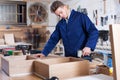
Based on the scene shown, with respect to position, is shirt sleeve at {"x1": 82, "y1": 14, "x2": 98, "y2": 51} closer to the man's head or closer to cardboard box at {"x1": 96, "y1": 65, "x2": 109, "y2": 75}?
the man's head

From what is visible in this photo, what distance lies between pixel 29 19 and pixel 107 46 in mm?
2514

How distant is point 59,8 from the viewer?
213 cm

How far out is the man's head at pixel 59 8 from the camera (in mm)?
2084

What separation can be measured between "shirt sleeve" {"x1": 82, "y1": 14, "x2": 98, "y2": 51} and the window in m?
3.70

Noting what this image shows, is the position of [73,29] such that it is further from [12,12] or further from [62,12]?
[12,12]

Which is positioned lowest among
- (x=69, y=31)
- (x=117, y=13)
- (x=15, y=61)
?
(x=15, y=61)

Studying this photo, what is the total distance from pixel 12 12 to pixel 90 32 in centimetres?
386

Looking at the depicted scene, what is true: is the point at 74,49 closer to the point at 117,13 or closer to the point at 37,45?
the point at 117,13

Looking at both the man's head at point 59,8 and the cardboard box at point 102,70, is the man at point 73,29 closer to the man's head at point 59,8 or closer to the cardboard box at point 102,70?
the man's head at point 59,8

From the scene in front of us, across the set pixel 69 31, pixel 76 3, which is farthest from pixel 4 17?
pixel 69 31

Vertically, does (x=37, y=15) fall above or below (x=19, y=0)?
below

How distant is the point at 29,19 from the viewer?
5.67 metres

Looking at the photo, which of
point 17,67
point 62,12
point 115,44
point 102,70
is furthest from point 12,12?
point 115,44

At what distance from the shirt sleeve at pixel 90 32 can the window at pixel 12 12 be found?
370 cm
